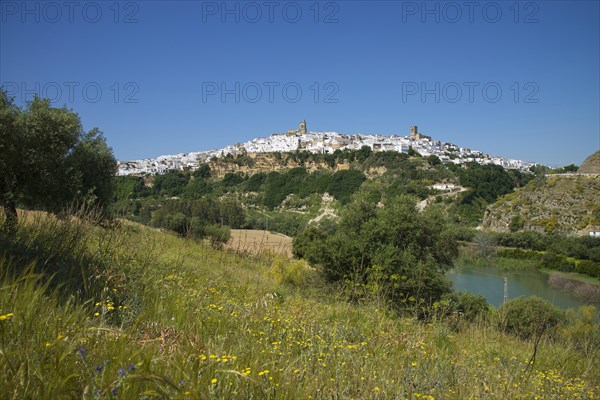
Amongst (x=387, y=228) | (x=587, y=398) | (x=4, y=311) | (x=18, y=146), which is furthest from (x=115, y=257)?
(x=387, y=228)

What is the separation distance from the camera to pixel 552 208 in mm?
55625

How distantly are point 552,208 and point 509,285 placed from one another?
3118 cm

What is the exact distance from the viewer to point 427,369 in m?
2.42

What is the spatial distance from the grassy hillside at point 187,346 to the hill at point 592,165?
75.2 meters

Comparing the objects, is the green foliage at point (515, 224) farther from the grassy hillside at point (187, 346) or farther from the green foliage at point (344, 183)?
the grassy hillside at point (187, 346)

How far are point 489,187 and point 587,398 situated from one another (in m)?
77.4

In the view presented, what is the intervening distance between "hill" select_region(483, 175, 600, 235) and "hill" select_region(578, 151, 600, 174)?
3113mm

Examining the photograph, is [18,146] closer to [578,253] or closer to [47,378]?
[47,378]

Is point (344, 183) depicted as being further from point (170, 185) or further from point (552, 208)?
point (170, 185)

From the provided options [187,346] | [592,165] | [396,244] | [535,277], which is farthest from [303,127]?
[187,346]

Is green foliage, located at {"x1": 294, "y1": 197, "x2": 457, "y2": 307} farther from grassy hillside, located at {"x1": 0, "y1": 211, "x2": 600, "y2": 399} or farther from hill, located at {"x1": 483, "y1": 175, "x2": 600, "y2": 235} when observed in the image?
hill, located at {"x1": 483, "y1": 175, "x2": 600, "y2": 235}

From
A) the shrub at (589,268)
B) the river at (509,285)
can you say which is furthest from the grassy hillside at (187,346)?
the shrub at (589,268)

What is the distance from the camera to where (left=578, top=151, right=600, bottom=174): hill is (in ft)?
208

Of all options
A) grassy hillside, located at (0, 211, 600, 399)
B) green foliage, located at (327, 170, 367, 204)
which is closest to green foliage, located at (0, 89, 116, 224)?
grassy hillside, located at (0, 211, 600, 399)
